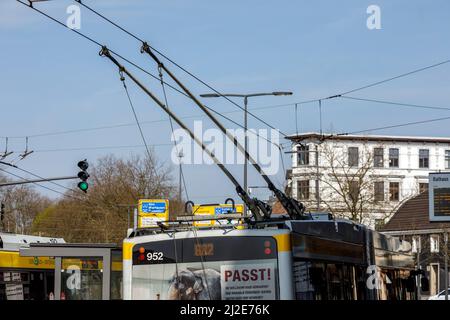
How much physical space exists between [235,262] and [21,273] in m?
13.7

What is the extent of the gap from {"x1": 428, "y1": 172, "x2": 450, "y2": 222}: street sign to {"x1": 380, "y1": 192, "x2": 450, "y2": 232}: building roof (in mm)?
30061

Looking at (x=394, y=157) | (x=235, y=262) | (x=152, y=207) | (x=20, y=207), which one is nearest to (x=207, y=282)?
(x=235, y=262)

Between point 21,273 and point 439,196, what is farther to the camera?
point 439,196

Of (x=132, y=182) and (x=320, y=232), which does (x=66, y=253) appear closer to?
(x=320, y=232)

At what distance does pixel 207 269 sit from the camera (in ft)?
42.1

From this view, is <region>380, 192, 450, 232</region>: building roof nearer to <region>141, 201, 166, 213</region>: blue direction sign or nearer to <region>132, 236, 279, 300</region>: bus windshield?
<region>141, 201, 166, 213</region>: blue direction sign

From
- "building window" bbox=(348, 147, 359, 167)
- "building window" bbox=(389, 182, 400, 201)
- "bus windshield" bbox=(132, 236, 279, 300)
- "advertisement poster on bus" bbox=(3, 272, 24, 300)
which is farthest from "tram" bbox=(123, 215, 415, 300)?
"building window" bbox=(389, 182, 400, 201)

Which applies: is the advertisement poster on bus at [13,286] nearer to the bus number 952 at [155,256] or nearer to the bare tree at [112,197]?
the bus number 952 at [155,256]

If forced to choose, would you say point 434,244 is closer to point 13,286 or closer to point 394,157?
point 394,157

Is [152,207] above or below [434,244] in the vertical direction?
above

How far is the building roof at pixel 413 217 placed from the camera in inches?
2623

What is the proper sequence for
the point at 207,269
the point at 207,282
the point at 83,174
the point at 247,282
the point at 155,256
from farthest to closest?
1. the point at 83,174
2. the point at 155,256
3. the point at 207,269
4. the point at 207,282
5. the point at 247,282

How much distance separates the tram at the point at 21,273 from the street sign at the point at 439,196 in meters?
15.5
